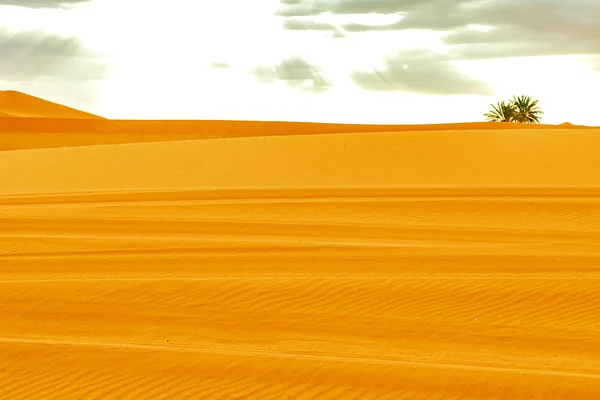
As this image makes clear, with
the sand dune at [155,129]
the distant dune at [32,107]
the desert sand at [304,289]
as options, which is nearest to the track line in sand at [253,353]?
the desert sand at [304,289]

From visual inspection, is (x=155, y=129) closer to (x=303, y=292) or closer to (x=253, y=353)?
(x=303, y=292)

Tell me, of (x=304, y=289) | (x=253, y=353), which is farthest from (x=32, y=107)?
(x=253, y=353)

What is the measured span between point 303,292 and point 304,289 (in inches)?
3.9

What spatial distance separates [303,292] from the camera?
34.8 ft

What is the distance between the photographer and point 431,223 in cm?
1608

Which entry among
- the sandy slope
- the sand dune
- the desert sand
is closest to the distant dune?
the sand dune

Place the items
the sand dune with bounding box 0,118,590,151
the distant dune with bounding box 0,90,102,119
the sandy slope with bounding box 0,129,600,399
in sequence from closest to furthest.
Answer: the sandy slope with bounding box 0,129,600,399, the sand dune with bounding box 0,118,590,151, the distant dune with bounding box 0,90,102,119

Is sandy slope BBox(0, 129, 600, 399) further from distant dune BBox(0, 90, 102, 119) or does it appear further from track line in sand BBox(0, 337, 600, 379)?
distant dune BBox(0, 90, 102, 119)

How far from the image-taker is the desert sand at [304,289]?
7.63m

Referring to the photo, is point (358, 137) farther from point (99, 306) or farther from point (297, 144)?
point (99, 306)

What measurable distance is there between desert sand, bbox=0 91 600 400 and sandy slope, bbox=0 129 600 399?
3cm

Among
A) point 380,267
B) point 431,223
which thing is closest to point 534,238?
point 431,223

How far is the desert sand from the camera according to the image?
25.0 ft

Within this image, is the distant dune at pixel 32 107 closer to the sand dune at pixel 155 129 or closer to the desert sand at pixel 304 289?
the sand dune at pixel 155 129
